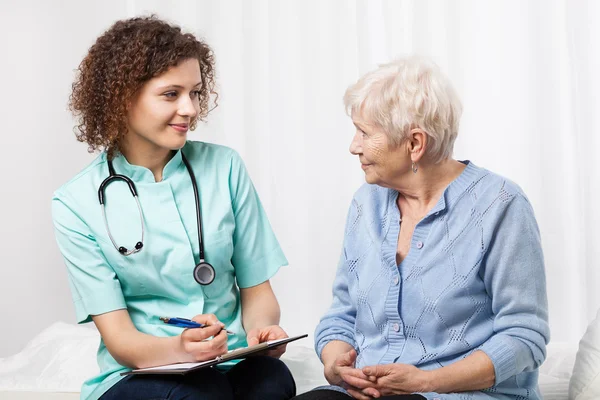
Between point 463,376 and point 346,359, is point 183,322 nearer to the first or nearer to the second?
point 346,359

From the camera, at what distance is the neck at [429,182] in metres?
A: 1.97

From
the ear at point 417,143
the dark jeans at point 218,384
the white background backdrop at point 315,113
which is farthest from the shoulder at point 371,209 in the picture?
the white background backdrop at point 315,113

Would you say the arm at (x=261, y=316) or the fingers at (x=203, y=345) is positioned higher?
the fingers at (x=203, y=345)

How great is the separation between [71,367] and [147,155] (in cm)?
88

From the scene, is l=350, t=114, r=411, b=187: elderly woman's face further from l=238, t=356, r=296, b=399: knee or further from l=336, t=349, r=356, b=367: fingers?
l=238, t=356, r=296, b=399: knee

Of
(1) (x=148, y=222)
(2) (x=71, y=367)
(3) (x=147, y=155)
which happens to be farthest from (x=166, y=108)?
(2) (x=71, y=367)

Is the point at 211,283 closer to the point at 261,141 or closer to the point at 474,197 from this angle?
the point at 474,197

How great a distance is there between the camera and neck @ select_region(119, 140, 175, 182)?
2145mm

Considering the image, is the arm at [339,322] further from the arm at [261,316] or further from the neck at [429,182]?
the neck at [429,182]

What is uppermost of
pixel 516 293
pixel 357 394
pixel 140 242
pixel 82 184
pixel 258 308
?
pixel 82 184

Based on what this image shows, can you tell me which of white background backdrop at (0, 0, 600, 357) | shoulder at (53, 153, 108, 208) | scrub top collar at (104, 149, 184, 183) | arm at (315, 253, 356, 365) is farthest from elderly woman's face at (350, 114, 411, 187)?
white background backdrop at (0, 0, 600, 357)

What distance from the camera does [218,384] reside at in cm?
195

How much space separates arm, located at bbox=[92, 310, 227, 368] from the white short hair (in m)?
0.57

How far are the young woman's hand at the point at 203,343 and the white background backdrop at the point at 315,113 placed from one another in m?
1.67
